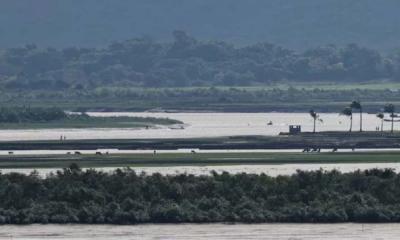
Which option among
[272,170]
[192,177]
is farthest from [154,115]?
[192,177]

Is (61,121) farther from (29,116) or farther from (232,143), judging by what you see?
(232,143)

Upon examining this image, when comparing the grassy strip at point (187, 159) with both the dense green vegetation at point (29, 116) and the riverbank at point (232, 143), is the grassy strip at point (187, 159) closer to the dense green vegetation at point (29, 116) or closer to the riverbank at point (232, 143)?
the riverbank at point (232, 143)

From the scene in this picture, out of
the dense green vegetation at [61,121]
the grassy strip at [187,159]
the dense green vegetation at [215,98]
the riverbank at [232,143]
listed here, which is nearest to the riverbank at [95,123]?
the dense green vegetation at [61,121]

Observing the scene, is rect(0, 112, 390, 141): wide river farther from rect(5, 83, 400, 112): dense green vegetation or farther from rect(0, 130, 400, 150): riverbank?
rect(5, 83, 400, 112): dense green vegetation

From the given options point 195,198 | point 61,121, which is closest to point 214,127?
point 61,121

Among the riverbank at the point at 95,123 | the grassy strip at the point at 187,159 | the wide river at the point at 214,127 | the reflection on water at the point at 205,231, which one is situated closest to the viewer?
the reflection on water at the point at 205,231

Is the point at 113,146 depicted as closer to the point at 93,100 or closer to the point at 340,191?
the point at 340,191
